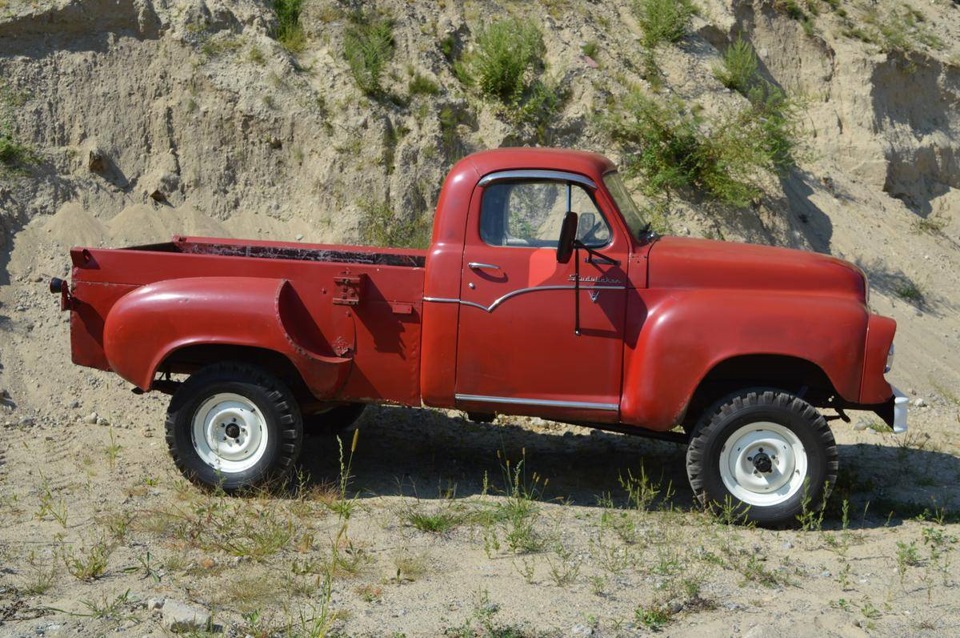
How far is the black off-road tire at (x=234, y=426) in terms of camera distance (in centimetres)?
677

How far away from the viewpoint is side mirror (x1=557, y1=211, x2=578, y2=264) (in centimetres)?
629

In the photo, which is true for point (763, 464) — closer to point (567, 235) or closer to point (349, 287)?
point (567, 235)

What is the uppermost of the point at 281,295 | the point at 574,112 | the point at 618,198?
the point at 574,112

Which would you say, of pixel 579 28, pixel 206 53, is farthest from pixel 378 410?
pixel 579 28

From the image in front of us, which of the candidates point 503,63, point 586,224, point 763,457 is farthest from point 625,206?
point 503,63

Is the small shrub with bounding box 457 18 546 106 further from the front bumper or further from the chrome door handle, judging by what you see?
the front bumper

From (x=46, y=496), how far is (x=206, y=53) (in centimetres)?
639

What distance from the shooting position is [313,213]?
37.3 ft

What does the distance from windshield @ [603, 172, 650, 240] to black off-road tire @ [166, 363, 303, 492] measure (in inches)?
94.9

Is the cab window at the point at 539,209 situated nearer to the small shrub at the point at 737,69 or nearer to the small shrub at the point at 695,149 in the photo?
the small shrub at the point at 695,149

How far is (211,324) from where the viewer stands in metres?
6.66

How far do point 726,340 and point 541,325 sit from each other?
112cm

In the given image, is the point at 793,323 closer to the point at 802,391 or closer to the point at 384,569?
the point at 802,391

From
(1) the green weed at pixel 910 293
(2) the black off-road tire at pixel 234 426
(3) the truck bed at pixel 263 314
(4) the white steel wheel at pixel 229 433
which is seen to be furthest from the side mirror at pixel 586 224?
(1) the green weed at pixel 910 293
